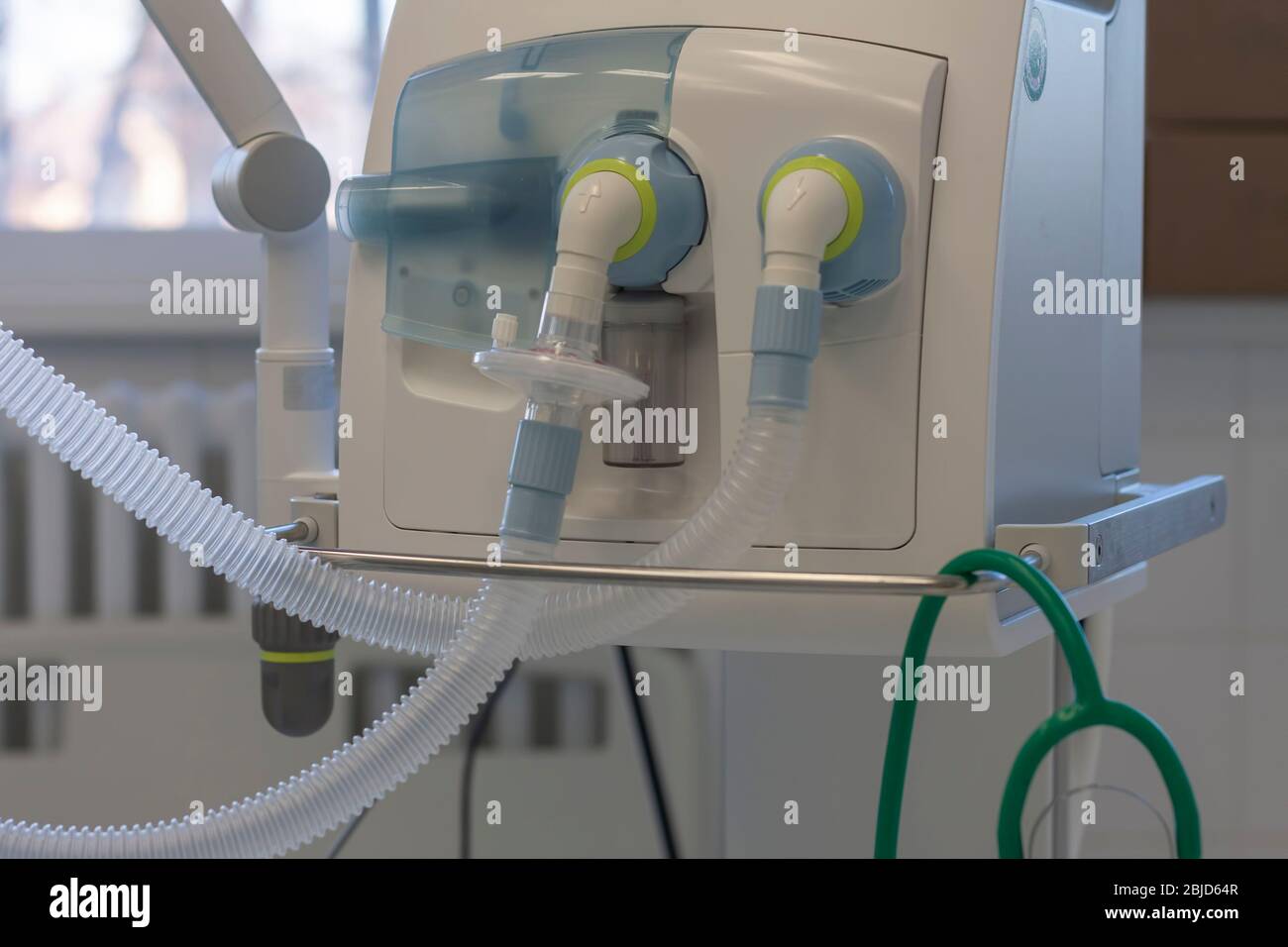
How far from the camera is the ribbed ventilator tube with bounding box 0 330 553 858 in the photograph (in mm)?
511

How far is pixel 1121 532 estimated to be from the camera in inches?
21.6

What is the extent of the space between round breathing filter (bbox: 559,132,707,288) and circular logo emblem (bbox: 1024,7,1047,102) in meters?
0.15

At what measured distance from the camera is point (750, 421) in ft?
1.61

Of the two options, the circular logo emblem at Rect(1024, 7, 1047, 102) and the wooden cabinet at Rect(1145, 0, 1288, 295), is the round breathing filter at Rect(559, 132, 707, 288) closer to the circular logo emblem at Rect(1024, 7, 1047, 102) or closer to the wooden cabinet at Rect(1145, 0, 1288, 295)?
the circular logo emblem at Rect(1024, 7, 1047, 102)

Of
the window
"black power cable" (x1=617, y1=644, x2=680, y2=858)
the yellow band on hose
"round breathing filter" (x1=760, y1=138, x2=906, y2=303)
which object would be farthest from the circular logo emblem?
the window

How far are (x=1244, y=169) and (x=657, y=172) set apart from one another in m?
0.70

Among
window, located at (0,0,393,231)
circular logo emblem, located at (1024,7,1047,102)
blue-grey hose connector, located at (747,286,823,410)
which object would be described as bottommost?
blue-grey hose connector, located at (747,286,823,410)

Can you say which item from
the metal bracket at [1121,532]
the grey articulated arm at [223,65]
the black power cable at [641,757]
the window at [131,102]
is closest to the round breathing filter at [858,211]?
the metal bracket at [1121,532]

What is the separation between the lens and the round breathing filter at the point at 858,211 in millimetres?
488

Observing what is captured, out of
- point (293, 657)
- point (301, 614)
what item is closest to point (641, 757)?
point (293, 657)

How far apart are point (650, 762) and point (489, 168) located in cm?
58

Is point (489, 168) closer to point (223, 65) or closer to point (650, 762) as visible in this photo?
point (223, 65)
